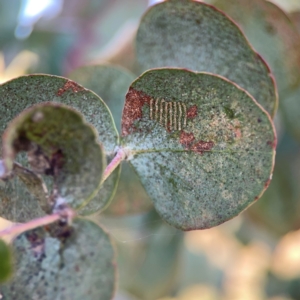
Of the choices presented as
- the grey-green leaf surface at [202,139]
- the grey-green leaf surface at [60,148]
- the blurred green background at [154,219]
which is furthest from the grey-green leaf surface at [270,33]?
the grey-green leaf surface at [60,148]

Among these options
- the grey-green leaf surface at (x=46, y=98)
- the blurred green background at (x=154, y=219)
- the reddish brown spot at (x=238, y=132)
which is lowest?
the blurred green background at (x=154, y=219)

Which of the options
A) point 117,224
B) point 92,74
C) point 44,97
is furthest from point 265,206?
point 44,97

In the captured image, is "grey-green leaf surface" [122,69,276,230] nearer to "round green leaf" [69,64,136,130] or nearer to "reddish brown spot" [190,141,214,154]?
"reddish brown spot" [190,141,214,154]

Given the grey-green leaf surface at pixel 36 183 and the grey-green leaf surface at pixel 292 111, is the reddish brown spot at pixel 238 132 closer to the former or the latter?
the grey-green leaf surface at pixel 36 183

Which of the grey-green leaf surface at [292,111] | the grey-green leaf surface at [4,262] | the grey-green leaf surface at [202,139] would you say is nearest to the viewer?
the grey-green leaf surface at [4,262]

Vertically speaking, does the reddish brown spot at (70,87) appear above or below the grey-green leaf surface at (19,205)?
above

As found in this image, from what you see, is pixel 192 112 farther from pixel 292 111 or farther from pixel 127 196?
pixel 292 111

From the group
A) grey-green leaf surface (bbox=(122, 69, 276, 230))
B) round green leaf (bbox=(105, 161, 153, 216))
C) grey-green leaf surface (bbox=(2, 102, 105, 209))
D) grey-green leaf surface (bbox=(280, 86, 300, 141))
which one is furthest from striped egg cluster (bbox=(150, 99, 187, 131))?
grey-green leaf surface (bbox=(280, 86, 300, 141))
